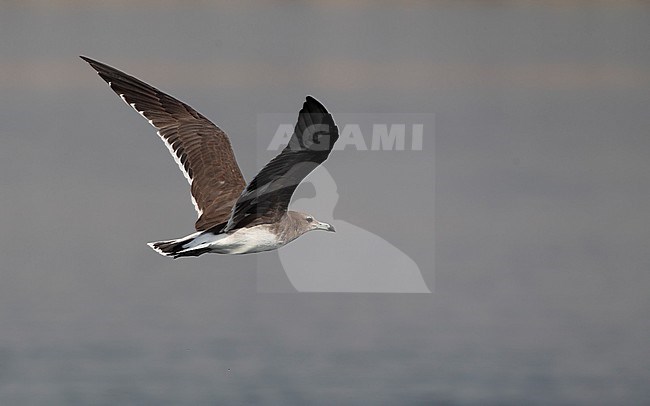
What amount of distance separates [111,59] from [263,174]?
26.4 feet

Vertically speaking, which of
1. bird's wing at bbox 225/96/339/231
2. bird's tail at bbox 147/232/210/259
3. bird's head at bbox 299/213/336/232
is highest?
bird's wing at bbox 225/96/339/231

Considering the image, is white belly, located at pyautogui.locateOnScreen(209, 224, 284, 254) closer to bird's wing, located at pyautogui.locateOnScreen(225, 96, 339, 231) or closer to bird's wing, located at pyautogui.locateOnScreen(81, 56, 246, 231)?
bird's wing, located at pyautogui.locateOnScreen(225, 96, 339, 231)

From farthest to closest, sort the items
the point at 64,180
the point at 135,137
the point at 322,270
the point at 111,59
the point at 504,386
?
the point at 111,59
the point at 135,137
the point at 64,180
the point at 322,270
the point at 504,386

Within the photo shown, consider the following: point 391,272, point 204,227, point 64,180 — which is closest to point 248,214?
point 204,227

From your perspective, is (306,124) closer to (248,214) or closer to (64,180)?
(248,214)

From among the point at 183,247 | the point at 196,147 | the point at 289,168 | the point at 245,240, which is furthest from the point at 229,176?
the point at 289,168

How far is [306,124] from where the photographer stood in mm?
5332

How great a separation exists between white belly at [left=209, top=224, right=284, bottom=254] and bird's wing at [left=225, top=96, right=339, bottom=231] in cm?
4

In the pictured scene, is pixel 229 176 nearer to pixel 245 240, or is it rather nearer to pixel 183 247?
pixel 245 240

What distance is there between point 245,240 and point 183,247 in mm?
354

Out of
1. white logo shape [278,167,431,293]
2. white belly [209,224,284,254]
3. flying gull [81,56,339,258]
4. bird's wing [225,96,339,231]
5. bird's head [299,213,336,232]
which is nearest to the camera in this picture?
bird's wing [225,96,339,231]

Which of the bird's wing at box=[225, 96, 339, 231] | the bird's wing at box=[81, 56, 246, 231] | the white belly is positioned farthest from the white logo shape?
the bird's wing at box=[225, 96, 339, 231]

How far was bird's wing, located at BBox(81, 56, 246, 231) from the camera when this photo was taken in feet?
23.2

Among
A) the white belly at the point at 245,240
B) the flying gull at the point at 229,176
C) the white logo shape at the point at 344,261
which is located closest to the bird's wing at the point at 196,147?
the flying gull at the point at 229,176
